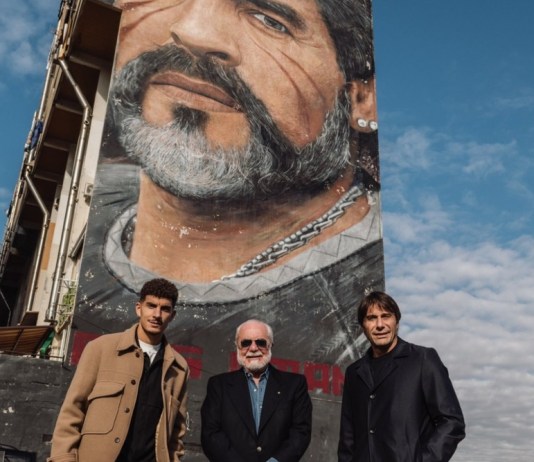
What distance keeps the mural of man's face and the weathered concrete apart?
15.0 feet

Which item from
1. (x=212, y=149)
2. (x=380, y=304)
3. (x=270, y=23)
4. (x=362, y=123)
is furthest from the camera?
(x=362, y=123)

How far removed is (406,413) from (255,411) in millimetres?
1188

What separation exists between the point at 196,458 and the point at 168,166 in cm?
605

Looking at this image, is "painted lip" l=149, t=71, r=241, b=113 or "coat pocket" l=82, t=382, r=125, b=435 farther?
"painted lip" l=149, t=71, r=241, b=113

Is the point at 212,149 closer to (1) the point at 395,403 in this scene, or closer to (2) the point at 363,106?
(2) the point at 363,106

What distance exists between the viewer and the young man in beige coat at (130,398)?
11.8 ft

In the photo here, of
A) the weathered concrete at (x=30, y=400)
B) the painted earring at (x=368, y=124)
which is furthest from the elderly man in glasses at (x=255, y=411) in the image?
the painted earring at (x=368, y=124)

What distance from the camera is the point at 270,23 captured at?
14.8 meters

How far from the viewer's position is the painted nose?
13453mm

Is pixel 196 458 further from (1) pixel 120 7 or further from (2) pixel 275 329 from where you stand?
(1) pixel 120 7

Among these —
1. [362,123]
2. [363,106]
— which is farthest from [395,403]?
[363,106]

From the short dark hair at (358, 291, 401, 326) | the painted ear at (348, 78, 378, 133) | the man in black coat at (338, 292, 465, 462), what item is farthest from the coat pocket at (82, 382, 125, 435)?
the painted ear at (348, 78, 378, 133)

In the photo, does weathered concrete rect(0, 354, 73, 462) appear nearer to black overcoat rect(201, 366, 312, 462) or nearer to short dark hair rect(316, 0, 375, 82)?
black overcoat rect(201, 366, 312, 462)

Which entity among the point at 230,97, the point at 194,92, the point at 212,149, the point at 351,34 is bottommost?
the point at 212,149
